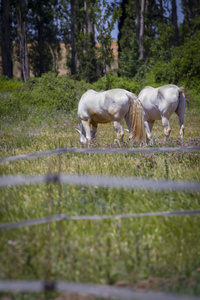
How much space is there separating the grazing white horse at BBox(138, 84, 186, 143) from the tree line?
1016 centimetres

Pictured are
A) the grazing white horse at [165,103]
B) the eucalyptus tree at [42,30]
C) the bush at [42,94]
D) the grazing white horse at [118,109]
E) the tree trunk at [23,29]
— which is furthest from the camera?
the eucalyptus tree at [42,30]

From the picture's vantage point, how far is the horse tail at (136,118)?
778 cm

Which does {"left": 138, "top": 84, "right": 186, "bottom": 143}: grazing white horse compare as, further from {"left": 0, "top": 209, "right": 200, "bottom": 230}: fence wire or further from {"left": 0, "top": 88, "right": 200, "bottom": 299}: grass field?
{"left": 0, "top": 209, "right": 200, "bottom": 230}: fence wire

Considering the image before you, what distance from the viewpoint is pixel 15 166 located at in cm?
547

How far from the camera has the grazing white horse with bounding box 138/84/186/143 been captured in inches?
333

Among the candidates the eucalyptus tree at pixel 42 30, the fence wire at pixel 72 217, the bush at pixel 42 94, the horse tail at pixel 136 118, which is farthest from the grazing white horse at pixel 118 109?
the eucalyptus tree at pixel 42 30

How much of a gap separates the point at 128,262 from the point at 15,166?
338cm

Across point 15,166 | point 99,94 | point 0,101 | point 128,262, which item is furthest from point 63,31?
point 128,262

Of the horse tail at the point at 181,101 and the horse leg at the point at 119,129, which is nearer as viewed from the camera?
the horse leg at the point at 119,129

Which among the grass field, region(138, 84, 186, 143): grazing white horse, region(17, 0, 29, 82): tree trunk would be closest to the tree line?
region(17, 0, 29, 82): tree trunk

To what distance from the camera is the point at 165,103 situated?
28.1ft

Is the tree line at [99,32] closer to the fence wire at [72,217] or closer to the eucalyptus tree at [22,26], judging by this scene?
the eucalyptus tree at [22,26]

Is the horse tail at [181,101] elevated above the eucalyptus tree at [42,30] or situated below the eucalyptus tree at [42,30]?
below

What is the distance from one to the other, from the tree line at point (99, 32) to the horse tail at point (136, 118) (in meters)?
11.4
